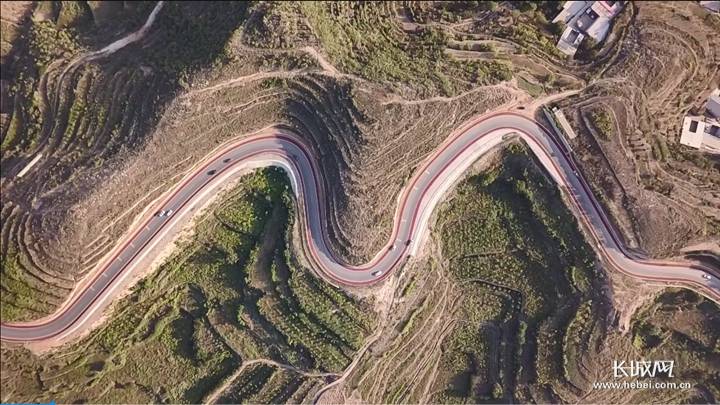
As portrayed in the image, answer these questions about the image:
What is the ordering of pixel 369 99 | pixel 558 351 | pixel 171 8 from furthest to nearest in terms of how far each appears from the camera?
1. pixel 171 8
2. pixel 558 351
3. pixel 369 99

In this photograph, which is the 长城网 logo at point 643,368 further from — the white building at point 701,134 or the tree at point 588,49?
the tree at point 588,49

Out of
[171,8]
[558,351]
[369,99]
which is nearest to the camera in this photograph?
[369,99]

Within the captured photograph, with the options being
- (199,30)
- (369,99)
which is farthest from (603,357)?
(199,30)

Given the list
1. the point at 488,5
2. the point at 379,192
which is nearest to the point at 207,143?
the point at 379,192

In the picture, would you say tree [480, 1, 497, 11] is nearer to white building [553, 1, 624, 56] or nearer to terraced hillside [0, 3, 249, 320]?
white building [553, 1, 624, 56]

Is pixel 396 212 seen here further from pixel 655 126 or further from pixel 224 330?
pixel 655 126

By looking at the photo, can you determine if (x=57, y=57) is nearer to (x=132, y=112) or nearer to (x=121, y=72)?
(x=121, y=72)

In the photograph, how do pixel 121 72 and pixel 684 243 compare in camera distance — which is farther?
pixel 121 72
